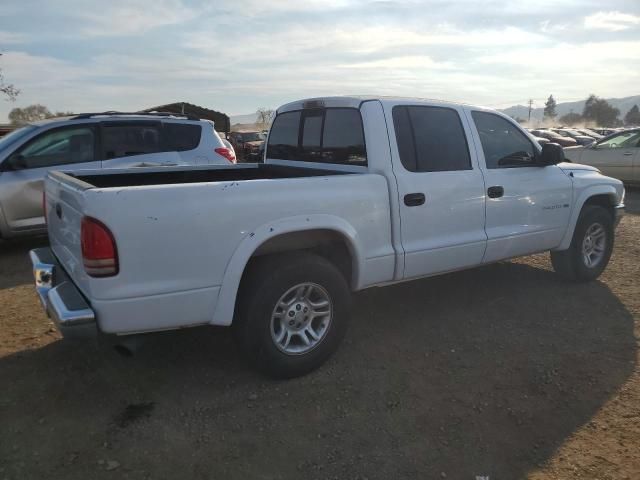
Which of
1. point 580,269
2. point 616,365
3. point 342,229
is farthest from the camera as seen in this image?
point 580,269

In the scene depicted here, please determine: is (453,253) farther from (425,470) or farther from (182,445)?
(182,445)

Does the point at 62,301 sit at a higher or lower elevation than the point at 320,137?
lower

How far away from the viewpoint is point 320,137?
4.25 metres

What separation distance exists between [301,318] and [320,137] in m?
1.61

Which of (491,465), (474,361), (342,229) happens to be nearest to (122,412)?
(342,229)

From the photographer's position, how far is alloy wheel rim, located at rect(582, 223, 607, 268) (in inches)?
212

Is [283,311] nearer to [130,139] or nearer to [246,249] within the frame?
[246,249]

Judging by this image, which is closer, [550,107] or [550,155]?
[550,155]

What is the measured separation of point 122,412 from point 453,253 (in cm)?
262

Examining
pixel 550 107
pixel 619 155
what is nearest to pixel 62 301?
pixel 619 155

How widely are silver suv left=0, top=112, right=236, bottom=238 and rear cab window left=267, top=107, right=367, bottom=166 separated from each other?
2906 millimetres

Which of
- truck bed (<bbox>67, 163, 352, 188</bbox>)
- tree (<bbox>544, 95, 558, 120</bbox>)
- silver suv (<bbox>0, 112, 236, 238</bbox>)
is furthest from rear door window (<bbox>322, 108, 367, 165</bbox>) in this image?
tree (<bbox>544, 95, 558, 120</bbox>)

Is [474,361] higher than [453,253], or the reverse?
[453,253]

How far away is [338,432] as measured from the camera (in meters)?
2.88
